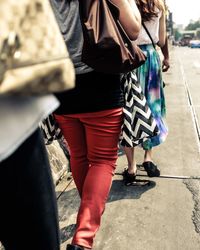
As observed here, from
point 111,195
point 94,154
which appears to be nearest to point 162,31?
point 111,195

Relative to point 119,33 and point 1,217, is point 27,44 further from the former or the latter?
point 119,33

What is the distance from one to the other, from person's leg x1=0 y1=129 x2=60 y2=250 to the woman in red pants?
0.65 metres

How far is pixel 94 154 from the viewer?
1875mm

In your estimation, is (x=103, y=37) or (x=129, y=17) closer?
(x=103, y=37)

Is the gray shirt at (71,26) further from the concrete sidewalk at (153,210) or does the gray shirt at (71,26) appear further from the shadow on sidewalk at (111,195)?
the shadow on sidewalk at (111,195)

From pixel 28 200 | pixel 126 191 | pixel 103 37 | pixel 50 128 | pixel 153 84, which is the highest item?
pixel 103 37

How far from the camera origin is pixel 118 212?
2547 mm

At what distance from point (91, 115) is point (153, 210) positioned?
3.40 ft

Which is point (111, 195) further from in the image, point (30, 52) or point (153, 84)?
point (30, 52)

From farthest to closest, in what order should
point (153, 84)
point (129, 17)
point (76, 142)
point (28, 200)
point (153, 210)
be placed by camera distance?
point (153, 84) → point (153, 210) → point (76, 142) → point (129, 17) → point (28, 200)

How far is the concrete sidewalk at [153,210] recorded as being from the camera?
2.19m

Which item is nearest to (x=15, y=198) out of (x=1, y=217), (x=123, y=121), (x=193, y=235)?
(x=1, y=217)

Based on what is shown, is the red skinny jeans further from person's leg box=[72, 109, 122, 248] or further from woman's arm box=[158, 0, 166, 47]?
woman's arm box=[158, 0, 166, 47]

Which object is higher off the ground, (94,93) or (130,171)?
(94,93)
